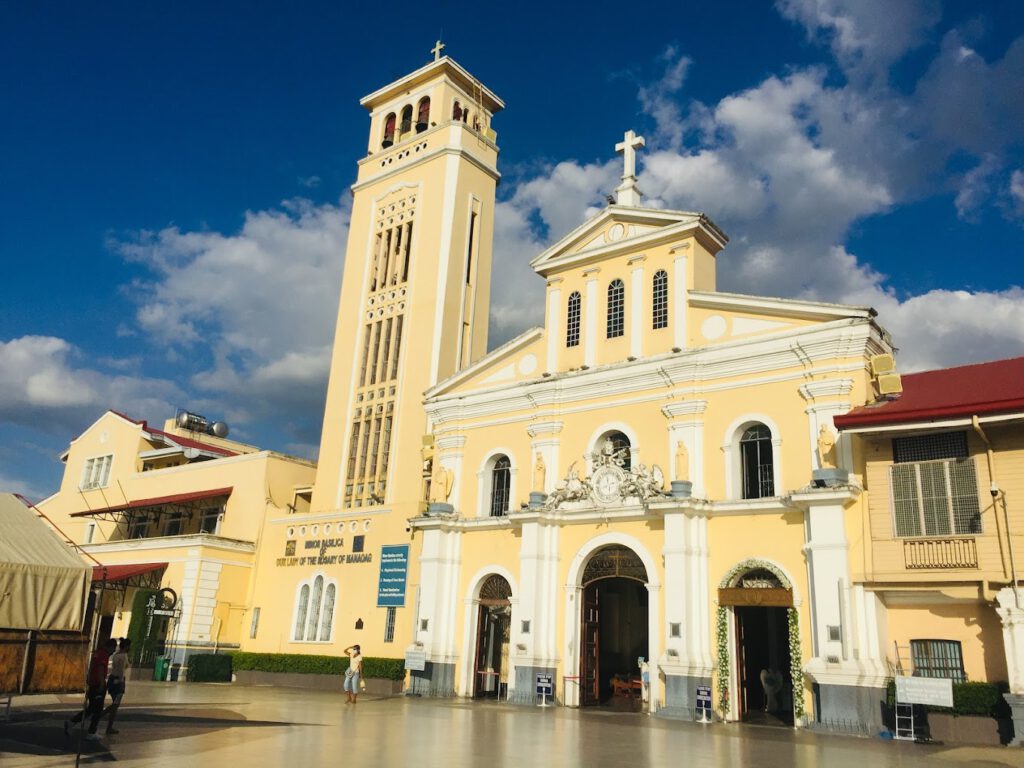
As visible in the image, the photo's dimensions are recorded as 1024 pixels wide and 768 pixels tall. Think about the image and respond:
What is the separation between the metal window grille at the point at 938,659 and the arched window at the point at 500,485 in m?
12.3

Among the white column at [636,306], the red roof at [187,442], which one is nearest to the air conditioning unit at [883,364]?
the white column at [636,306]

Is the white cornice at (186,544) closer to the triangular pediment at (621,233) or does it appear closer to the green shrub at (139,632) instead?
the green shrub at (139,632)

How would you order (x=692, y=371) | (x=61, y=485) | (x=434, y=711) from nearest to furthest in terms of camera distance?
1. (x=434, y=711)
2. (x=692, y=371)
3. (x=61, y=485)

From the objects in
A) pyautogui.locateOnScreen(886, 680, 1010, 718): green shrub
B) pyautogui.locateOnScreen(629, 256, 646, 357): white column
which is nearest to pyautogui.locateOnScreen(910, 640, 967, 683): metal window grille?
pyautogui.locateOnScreen(886, 680, 1010, 718): green shrub

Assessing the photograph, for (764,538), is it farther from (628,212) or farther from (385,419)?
(385,419)


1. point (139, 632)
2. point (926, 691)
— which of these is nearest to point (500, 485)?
point (926, 691)

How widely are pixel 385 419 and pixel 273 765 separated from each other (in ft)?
75.9

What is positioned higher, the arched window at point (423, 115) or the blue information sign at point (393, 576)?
the arched window at point (423, 115)

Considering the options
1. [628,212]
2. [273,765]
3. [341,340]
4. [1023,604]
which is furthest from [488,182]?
[273,765]

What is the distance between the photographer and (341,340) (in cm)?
3678

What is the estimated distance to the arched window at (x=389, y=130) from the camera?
128 ft

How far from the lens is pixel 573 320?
90.9 feet

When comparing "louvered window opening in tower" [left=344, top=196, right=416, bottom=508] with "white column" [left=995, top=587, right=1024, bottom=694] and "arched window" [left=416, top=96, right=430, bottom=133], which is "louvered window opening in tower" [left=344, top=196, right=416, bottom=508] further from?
"white column" [left=995, top=587, right=1024, bottom=694]

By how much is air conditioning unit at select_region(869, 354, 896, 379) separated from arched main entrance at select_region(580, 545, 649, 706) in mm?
7796
